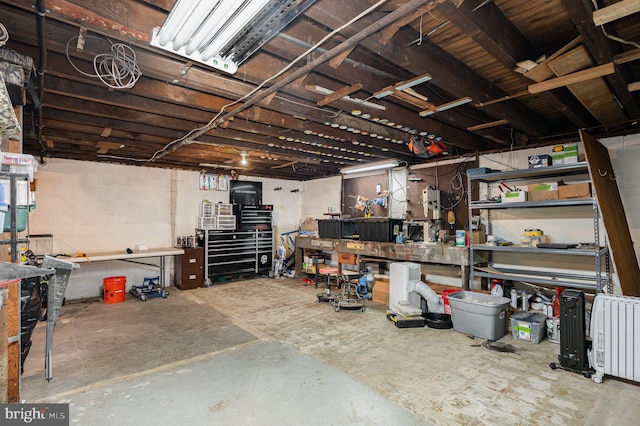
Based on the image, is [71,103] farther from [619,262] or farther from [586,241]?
[586,241]

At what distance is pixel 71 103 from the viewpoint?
2914 mm

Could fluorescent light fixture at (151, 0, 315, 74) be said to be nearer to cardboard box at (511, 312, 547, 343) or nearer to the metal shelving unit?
the metal shelving unit

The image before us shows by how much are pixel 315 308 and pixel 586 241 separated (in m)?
3.56

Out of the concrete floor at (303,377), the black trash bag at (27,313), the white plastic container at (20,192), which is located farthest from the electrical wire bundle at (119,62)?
the concrete floor at (303,377)

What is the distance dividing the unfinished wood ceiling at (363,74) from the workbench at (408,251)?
1.53 m

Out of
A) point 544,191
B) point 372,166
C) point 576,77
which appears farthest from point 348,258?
point 576,77

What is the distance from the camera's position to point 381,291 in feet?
16.6

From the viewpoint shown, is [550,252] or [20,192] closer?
[20,192]

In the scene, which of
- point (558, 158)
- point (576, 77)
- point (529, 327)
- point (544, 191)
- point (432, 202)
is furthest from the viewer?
point (432, 202)

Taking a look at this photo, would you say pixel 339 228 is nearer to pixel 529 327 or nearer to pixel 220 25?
pixel 529 327

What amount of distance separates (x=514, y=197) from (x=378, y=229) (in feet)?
6.73

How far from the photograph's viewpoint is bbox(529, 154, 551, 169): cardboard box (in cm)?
370

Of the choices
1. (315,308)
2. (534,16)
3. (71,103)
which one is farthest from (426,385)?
(71,103)

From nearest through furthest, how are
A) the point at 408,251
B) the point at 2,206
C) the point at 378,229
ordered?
the point at 2,206 → the point at 408,251 → the point at 378,229
